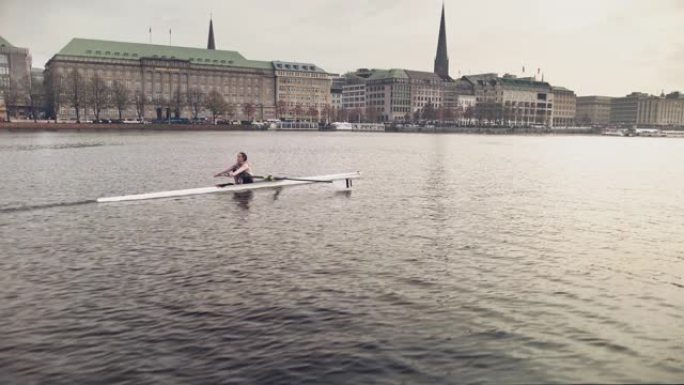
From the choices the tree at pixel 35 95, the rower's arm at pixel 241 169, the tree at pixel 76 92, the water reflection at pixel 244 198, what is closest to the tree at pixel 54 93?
the tree at pixel 76 92

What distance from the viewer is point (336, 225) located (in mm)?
23125

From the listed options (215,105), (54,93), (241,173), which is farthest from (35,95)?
(241,173)

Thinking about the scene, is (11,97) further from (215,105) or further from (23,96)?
(215,105)

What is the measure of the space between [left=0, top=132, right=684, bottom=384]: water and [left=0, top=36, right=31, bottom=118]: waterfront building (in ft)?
491

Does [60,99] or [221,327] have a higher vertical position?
[60,99]

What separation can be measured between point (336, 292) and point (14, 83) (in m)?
199

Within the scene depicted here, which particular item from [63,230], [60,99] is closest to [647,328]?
[63,230]

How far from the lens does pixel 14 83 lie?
178875 mm

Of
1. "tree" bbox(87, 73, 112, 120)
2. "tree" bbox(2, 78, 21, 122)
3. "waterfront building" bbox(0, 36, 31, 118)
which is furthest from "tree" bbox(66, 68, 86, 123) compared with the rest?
"tree" bbox(2, 78, 21, 122)

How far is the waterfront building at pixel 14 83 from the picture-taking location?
16150 cm

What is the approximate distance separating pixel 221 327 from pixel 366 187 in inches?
1011

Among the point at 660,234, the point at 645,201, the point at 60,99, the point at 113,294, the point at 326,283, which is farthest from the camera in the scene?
the point at 60,99

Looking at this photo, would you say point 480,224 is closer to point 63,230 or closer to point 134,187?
point 63,230

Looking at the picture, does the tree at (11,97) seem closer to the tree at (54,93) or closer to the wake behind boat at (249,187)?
the tree at (54,93)
